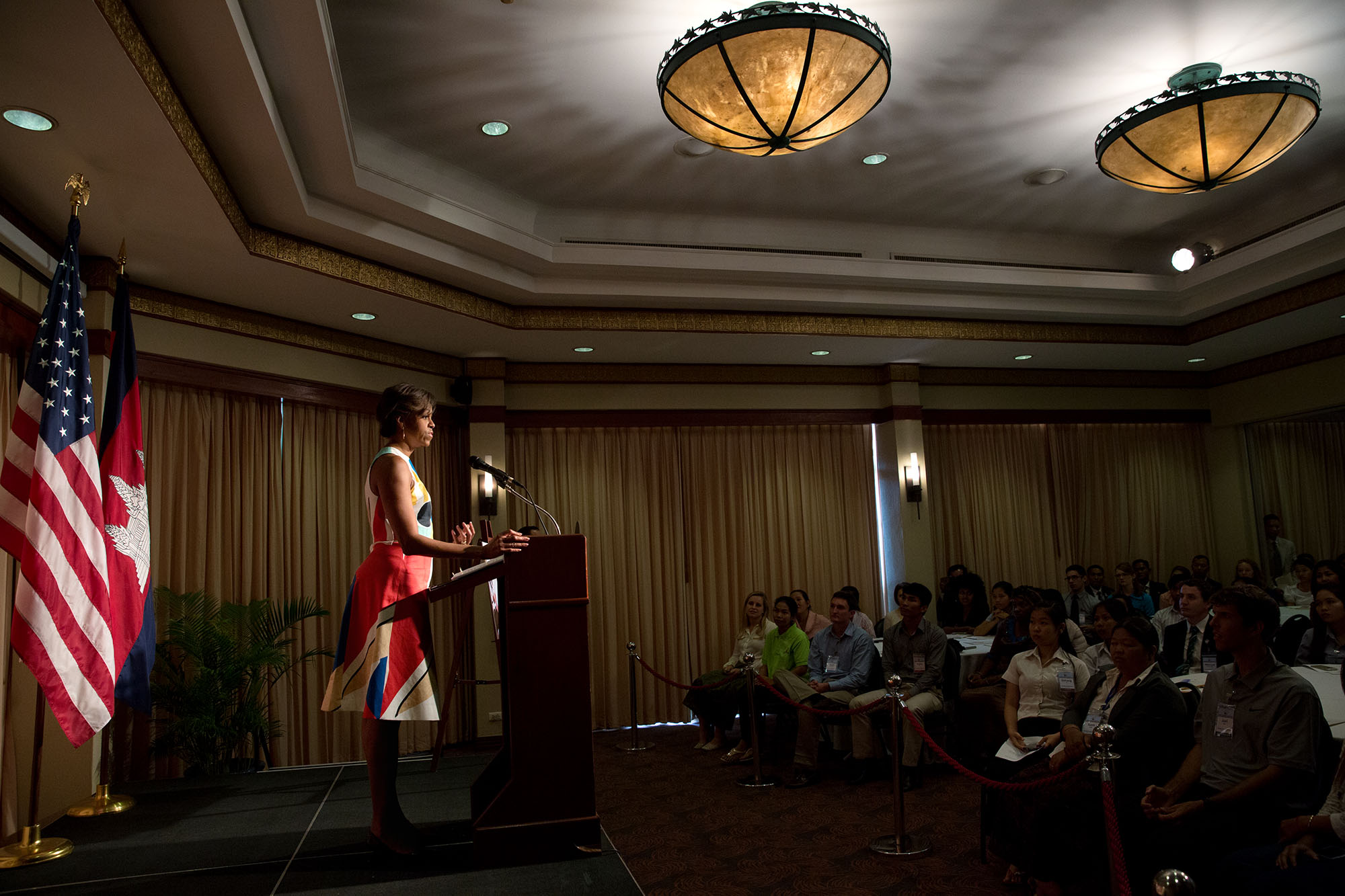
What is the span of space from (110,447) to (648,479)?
5116 millimetres

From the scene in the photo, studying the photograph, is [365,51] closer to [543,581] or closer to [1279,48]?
[543,581]

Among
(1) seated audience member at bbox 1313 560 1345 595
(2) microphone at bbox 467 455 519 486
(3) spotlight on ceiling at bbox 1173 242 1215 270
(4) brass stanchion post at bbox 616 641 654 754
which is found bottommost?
(4) brass stanchion post at bbox 616 641 654 754

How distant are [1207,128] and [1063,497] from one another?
5.84 metres

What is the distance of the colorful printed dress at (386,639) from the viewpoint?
2.88 meters

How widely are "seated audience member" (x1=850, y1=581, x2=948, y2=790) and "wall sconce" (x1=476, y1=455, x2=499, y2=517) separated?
3.49 m

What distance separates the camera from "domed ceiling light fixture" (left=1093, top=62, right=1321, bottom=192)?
4598mm

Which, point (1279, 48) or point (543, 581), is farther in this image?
point (1279, 48)

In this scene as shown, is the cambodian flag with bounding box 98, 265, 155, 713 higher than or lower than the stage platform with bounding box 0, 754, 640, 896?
Result: higher

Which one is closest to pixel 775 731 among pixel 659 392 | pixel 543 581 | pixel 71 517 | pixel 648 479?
pixel 648 479

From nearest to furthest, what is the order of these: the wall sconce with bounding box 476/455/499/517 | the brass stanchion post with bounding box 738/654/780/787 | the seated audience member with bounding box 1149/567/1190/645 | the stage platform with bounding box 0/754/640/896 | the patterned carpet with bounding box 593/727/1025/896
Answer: the stage platform with bounding box 0/754/640/896 < the patterned carpet with bounding box 593/727/1025/896 < the brass stanchion post with bounding box 738/654/780/787 < the seated audience member with bounding box 1149/567/1190/645 < the wall sconce with bounding box 476/455/499/517

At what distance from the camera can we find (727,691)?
22.4 ft

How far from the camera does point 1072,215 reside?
7.26 m

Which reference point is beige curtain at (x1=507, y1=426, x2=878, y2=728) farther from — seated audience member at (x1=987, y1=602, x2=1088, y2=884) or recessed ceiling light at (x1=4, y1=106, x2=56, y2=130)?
recessed ceiling light at (x1=4, y1=106, x2=56, y2=130)

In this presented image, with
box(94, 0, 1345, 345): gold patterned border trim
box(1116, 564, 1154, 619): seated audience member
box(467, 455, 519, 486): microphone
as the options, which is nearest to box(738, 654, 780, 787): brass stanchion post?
box(94, 0, 1345, 345): gold patterned border trim
